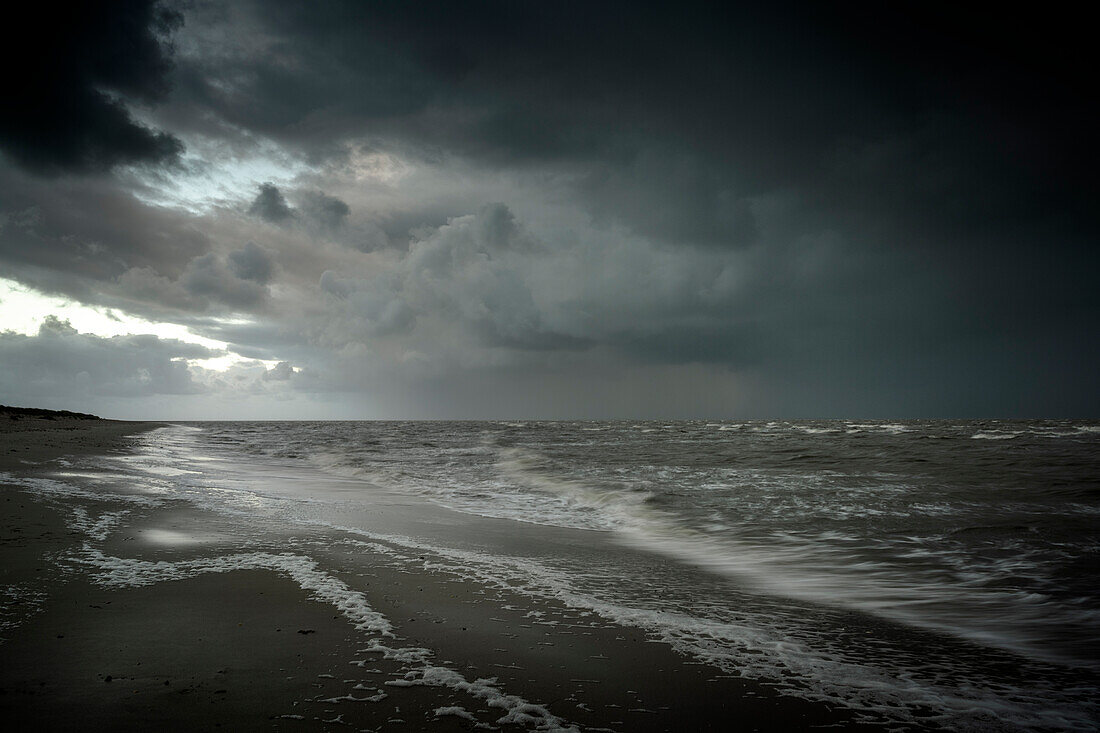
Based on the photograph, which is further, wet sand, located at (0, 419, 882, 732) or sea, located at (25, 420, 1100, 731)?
sea, located at (25, 420, 1100, 731)

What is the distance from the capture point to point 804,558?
7844mm

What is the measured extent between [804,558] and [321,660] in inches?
259

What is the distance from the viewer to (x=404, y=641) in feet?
13.3

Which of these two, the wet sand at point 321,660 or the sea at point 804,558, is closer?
the wet sand at point 321,660

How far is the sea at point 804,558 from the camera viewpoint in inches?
153

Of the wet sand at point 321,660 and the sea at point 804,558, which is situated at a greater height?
the wet sand at point 321,660

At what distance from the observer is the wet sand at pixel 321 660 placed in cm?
303

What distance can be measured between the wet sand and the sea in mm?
501

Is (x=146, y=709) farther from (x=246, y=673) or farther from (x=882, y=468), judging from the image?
(x=882, y=468)

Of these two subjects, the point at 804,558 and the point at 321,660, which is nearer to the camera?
the point at 321,660

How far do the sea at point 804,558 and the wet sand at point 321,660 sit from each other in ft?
1.64

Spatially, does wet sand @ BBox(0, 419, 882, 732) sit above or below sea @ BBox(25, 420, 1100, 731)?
above

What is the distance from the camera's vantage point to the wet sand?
3031 millimetres

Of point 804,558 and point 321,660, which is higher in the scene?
point 321,660
